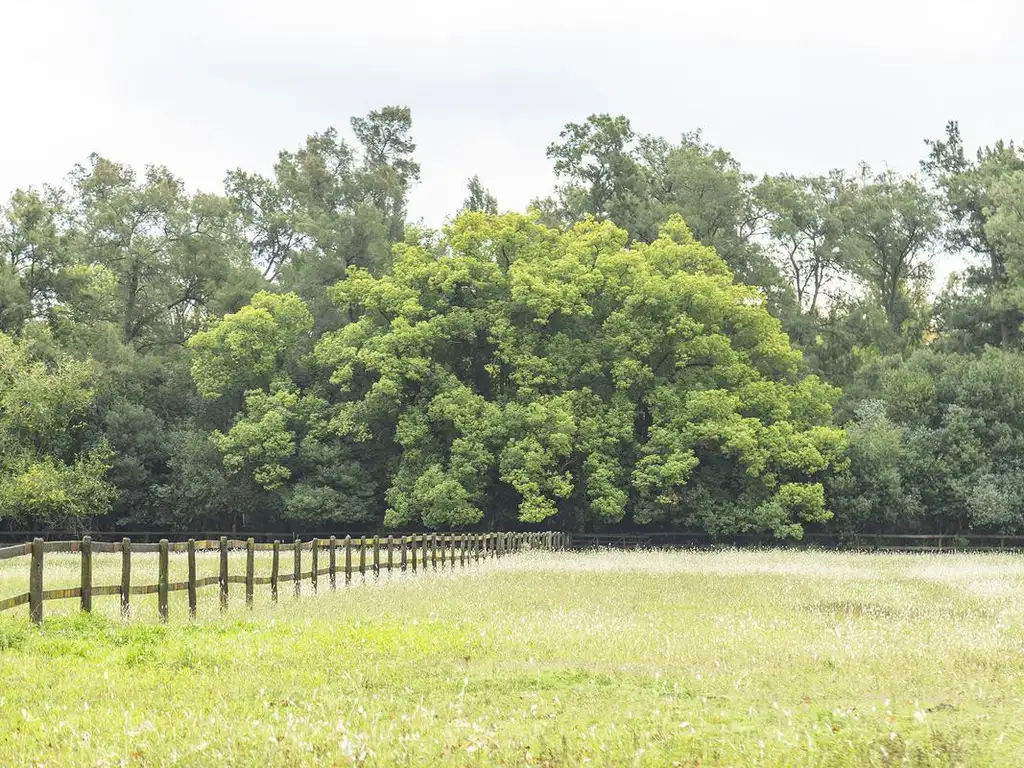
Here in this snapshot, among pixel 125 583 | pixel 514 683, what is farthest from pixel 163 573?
pixel 514 683

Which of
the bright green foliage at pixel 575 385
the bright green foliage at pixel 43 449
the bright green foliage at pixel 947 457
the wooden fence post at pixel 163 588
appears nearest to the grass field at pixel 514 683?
the wooden fence post at pixel 163 588

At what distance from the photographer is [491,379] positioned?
2340 inches

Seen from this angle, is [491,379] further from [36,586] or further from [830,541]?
[36,586]

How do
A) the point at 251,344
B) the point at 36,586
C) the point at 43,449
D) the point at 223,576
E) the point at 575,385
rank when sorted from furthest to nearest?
the point at 251,344 → the point at 43,449 → the point at 575,385 → the point at 223,576 → the point at 36,586

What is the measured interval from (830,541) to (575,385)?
49.2 feet

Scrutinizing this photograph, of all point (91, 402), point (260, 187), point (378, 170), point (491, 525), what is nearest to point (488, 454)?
point (491, 525)

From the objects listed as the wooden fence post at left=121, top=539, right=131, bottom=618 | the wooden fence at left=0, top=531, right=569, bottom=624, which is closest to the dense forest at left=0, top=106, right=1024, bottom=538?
the wooden fence at left=0, top=531, right=569, bottom=624

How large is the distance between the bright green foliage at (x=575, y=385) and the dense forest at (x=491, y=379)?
164 mm

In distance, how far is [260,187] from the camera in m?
77.8

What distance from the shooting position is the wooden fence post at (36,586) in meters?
13.7

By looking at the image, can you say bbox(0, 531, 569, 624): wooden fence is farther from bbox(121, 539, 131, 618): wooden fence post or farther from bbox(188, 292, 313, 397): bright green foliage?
bbox(188, 292, 313, 397): bright green foliage

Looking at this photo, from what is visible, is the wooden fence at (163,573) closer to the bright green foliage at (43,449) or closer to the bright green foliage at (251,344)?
the bright green foliage at (251,344)

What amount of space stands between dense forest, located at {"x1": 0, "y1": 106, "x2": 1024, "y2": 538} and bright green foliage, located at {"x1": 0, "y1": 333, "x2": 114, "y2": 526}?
16 centimetres

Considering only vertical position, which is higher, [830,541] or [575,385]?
[575,385]
